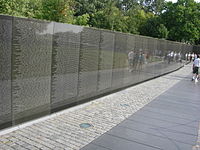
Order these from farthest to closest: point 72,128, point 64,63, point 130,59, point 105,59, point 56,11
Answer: point 56,11 → point 130,59 → point 105,59 → point 64,63 → point 72,128

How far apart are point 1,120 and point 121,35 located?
6100mm

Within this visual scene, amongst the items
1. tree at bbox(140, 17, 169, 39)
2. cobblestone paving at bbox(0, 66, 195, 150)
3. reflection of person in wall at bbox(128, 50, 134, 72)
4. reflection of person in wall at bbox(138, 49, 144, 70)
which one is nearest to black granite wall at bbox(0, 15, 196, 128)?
cobblestone paving at bbox(0, 66, 195, 150)

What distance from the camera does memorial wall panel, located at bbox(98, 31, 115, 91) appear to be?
7.99 metres

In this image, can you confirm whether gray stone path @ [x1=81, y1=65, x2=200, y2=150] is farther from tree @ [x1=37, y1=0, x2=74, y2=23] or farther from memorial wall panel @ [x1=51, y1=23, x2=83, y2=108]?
tree @ [x1=37, y1=0, x2=74, y2=23]

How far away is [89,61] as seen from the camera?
287 inches

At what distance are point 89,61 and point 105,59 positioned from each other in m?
1.16

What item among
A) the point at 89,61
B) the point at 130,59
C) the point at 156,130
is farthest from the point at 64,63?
the point at 130,59

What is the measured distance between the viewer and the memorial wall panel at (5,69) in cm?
442

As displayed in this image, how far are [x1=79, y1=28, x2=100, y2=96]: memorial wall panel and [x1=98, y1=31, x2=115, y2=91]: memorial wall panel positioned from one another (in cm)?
30

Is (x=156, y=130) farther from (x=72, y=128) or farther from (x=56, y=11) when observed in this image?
(x=56, y=11)

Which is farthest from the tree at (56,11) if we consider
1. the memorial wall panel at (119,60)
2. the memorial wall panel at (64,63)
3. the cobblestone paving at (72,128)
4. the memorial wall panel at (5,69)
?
the memorial wall panel at (5,69)

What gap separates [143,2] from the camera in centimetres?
7806

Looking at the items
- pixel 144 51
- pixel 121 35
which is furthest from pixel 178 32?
pixel 121 35

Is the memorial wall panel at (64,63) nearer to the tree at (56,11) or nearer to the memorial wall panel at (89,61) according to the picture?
the memorial wall panel at (89,61)
